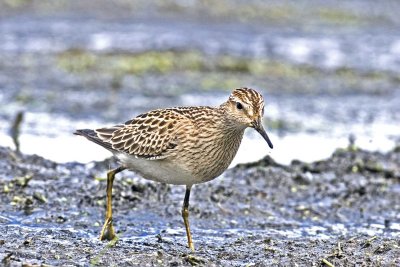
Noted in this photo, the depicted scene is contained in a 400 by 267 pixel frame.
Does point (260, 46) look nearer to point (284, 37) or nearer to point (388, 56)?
point (284, 37)

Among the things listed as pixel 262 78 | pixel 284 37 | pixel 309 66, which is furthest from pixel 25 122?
pixel 284 37

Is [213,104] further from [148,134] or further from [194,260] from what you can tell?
[194,260]

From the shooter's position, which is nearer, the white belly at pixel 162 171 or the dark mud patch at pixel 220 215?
the dark mud patch at pixel 220 215

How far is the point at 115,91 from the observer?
1625 cm

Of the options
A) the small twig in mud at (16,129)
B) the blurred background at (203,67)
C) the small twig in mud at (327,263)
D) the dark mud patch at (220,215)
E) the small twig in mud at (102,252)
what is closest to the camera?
the small twig in mud at (102,252)

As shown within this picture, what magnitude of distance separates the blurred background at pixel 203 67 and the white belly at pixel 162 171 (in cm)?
320

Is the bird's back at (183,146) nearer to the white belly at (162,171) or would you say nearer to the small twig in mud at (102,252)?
the white belly at (162,171)

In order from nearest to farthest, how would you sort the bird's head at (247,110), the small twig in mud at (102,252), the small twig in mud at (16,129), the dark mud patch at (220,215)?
the small twig in mud at (102,252)
the dark mud patch at (220,215)
the bird's head at (247,110)
the small twig in mud at (16,129)

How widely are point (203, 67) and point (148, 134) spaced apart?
9.95m

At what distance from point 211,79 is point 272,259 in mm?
9965

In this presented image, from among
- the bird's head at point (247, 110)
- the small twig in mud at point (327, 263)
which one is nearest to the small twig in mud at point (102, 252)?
the bird's head at point (247, 110)

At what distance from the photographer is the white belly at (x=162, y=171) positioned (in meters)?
8.18

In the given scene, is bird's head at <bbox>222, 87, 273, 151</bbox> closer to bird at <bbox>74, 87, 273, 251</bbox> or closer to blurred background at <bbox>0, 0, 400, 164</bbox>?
bird at <bbox>74, 87, 273, 251</bbox>

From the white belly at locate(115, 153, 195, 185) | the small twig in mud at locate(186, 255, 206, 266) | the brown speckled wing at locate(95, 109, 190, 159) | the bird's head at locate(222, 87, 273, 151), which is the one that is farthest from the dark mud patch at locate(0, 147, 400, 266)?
the bird's head at locate(222, 87, 273, 151)
